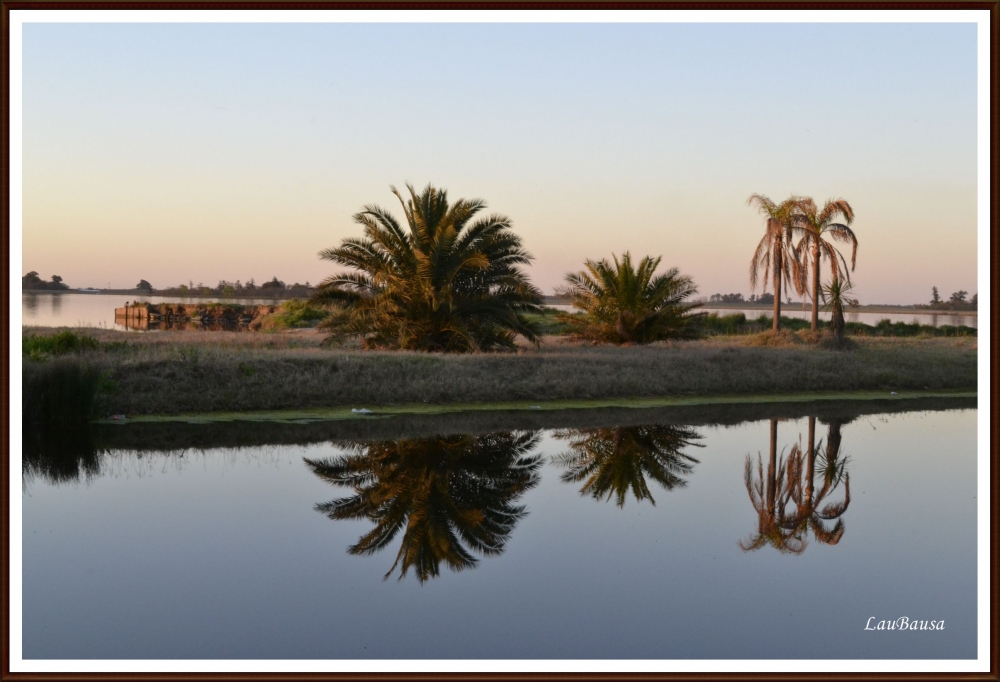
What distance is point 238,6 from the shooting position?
8.67 meters

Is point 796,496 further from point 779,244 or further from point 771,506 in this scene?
point 779,244

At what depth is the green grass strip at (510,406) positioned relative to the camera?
14.6 m

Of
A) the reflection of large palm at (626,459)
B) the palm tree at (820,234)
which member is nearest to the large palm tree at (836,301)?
the palm tree at (820,234)

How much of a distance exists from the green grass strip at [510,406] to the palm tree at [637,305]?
6939 mm

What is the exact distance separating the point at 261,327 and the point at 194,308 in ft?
43.6

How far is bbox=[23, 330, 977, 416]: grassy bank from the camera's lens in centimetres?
1511

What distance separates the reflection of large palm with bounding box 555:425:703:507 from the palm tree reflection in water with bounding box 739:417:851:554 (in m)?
0.99

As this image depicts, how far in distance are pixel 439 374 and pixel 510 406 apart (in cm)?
161

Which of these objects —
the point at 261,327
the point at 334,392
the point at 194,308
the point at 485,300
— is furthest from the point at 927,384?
the point at 194,308

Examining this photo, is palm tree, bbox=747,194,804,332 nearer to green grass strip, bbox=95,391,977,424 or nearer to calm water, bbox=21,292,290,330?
green grass strip, bbox=95,391,977,424

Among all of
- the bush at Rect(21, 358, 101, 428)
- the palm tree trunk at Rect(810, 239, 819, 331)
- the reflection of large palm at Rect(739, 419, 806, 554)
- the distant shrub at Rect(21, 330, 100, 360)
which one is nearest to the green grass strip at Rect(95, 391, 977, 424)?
the bush at Rect(21, 358, 101, 428)

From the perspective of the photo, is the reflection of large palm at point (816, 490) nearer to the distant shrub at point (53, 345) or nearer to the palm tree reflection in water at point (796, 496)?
the palm tree reflection in water at point (796, 496)

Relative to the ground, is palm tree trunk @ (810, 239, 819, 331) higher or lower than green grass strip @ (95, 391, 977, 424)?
higher

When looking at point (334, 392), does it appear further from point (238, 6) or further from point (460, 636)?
Result: point (460, 636)
